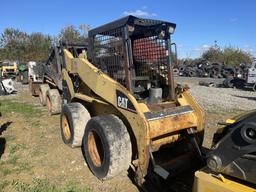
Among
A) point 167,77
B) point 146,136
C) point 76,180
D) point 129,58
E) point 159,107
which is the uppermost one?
point 129,58

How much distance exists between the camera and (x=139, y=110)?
415cm

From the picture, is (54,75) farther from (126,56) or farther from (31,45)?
(31,45)

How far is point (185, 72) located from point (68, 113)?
29.3m

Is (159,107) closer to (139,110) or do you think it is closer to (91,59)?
(139,110)

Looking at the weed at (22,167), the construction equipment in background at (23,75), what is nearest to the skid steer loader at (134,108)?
the weed at (22,167)

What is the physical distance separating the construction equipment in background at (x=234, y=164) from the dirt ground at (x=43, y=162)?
2.00 m

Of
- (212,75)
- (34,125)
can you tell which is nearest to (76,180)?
(34,125)

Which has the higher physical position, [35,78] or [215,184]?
[35,78]

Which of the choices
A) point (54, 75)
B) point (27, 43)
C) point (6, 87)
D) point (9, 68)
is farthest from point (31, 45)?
point (54, 75)

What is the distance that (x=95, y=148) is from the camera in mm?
5027

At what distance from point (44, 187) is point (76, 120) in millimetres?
1665

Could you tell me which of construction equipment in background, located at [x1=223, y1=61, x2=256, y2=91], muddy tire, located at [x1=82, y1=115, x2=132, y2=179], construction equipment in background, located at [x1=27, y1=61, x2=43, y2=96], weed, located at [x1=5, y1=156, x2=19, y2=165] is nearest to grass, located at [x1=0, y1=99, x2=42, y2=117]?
construction equipment in background, located at [x1=27, y1=61, x2=43, y2=96]

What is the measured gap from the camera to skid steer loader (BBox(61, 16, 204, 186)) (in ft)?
14.0

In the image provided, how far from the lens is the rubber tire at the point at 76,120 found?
583 cm
